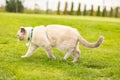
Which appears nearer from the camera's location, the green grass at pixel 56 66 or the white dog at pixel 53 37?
the green grass at pixel 56 66

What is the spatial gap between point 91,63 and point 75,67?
934mm

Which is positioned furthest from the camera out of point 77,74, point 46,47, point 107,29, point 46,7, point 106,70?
point 46,7

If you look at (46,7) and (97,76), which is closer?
(97,76)

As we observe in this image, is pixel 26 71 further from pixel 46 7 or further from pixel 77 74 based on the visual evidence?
pixel 46 7

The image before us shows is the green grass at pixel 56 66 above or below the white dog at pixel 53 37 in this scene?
below

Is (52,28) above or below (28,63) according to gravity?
above

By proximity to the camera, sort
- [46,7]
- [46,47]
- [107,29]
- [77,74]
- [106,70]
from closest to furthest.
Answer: [77,74] < [106,70] < [46,47] < [107,29] < [46,7]

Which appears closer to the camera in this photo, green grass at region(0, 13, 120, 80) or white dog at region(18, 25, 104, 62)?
green grass at region(0, 13, 120, 80)

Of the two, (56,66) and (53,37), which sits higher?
(53,37)

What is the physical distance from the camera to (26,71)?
24.3ft

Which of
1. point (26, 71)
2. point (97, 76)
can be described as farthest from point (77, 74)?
point (26, 71)

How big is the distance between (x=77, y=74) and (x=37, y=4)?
3103 centimetres

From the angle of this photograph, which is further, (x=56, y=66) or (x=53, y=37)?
(x=53, y=37)

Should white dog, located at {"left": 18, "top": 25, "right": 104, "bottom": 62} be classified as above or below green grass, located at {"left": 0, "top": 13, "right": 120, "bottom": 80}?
above
